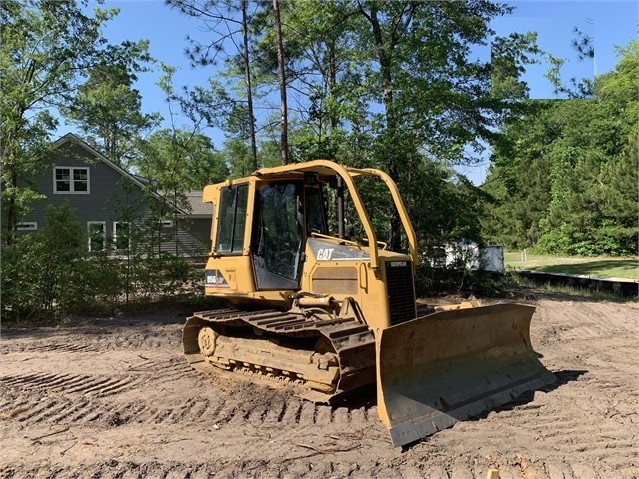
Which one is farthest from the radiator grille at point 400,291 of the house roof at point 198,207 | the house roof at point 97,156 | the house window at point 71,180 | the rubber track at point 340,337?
the house roof at point 198,207

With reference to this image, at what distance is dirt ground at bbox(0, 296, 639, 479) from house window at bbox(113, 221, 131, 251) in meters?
4.65

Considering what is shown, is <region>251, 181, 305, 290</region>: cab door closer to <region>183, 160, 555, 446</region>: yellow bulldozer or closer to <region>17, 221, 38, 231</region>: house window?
<region>183, 160, 555, 446</region>: yellow bulldozer

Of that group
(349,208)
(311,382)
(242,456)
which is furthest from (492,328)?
(349,208)

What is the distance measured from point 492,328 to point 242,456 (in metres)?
3.23

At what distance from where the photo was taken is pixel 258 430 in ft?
15.5

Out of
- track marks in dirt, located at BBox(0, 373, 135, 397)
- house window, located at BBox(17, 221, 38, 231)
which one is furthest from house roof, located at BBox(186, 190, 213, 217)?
track marks in dirt, located at BBox(0, 373, 135, 397)

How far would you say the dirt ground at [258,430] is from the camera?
395 cm

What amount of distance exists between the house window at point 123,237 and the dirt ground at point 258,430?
465 cm

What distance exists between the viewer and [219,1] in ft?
42.5

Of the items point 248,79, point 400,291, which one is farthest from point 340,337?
point 248,79

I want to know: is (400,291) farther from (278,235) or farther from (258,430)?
(258,430)

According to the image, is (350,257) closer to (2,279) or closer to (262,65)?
(2,279)

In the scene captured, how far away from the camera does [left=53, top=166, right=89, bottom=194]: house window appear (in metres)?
26.1

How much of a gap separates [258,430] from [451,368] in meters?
2.05
